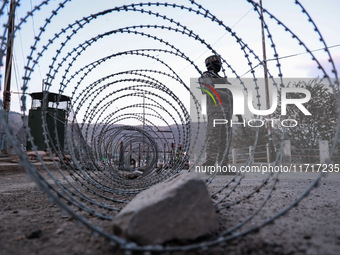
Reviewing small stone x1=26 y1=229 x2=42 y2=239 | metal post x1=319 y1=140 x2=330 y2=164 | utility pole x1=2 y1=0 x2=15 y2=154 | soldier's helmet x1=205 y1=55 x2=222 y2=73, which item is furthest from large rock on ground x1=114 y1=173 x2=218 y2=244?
metal post x1=319 y1=140 x2=330 y2=164

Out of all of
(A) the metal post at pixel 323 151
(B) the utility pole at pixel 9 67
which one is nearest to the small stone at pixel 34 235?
(B) the utility pole at pixel 9 67

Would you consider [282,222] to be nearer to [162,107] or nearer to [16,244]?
[16,244]

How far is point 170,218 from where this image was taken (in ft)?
6.41

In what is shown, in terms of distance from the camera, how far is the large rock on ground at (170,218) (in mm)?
1889

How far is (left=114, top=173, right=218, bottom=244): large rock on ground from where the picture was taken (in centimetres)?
189

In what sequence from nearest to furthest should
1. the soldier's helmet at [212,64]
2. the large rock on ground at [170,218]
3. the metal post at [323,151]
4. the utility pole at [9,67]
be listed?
the large rock on ground at [170,218], the utility pole at [9,67], the soldier's helmet at [212,64], the metal post at [323,151]

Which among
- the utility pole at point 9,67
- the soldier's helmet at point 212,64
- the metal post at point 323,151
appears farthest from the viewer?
the metal post at point 323,151

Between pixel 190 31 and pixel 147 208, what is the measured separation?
9.11ft

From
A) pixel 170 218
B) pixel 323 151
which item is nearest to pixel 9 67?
pixel 170 218

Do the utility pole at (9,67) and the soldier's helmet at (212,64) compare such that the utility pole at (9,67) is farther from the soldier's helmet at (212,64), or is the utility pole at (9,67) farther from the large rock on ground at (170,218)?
the soldier's helmet at (212,64)

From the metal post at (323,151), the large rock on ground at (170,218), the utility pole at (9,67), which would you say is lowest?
the large rock on ground at (170,218)

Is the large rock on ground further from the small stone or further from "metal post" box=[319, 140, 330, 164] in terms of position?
"metal post" box=[319, 140, 330, 164]

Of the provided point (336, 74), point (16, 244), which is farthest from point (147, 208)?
point (336, 74)

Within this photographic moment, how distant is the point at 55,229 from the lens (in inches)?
100
